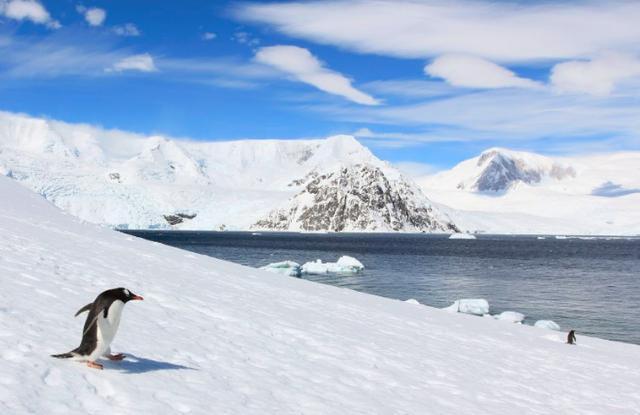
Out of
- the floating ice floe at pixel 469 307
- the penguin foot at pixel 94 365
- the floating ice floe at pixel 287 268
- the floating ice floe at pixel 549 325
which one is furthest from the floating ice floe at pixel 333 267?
the penguin foot at pixel 94 365

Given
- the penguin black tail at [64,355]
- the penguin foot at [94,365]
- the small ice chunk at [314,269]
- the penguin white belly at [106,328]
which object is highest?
the penguin white belly at [106,328]

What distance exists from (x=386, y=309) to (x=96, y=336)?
16.9m

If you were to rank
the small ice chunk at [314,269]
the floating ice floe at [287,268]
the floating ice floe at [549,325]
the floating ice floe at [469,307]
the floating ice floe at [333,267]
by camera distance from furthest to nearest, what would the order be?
the floating ice floe at [333,267] < the small ice chunk at [314,269] < the floating ice floe at [287,268] < the floating ice floe at [469,307] < the floating ice floe at [549,325]

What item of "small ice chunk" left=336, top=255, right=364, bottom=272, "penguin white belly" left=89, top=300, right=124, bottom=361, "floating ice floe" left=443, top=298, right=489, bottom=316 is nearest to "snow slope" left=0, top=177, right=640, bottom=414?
"penguin white belly" left=89, top=300, right=124, bottom=361

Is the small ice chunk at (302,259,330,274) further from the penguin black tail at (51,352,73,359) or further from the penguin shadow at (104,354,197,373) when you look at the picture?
the penguin black tail at (51,352,73,359)

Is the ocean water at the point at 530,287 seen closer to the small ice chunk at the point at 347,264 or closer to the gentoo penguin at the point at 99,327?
the small ice chunk at the point at 347,264

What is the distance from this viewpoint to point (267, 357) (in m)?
11.7

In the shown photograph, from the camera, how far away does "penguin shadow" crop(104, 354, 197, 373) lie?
8.56 m

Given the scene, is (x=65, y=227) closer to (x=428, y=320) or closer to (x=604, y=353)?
(x=428, y=320)

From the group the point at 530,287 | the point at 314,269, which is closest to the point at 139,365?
the point at 530,287

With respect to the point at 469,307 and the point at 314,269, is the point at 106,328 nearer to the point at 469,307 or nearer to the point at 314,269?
the point at 469,307

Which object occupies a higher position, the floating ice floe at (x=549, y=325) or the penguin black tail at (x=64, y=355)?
the penguin black tail at (x=64, y=355)

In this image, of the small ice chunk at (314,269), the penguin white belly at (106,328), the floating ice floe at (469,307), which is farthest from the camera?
the small ice chunk at (314,269)

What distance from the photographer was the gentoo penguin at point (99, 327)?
26.0 ft
